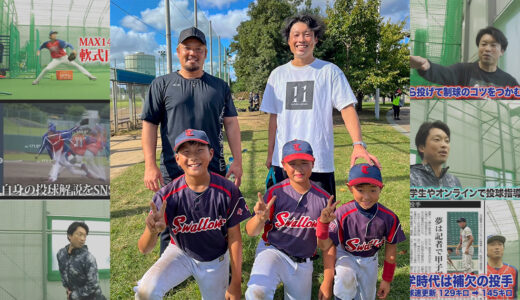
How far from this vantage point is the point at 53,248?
8.27 ft

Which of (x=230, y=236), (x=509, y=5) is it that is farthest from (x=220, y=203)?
(x=509, y=5)

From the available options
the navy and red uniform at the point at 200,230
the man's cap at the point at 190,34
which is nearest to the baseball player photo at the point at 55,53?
the man's cap at the point at 190,34

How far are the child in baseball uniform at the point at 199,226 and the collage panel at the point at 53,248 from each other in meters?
0.47

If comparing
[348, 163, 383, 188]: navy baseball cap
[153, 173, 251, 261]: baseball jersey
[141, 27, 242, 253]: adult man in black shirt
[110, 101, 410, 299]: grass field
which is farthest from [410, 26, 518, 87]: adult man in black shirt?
[110, 101, 410, 299]: grass field

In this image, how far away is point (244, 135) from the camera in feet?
43.2

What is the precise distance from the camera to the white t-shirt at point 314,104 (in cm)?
267

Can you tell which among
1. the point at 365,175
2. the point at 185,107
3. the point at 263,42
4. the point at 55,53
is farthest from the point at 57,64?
the point at 263,42

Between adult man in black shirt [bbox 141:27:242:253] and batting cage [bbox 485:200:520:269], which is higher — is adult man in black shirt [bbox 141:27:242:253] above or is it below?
above

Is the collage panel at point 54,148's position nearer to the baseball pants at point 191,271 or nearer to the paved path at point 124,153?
the baseball pants at point 191,271

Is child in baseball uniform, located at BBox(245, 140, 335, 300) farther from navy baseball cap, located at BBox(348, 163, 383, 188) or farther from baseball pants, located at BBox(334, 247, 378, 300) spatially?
navy baseball cap, located at BBox(348, 163, 383, 188)

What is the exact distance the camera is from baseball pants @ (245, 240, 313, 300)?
94.3 inches

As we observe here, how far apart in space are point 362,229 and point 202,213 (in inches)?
42.7

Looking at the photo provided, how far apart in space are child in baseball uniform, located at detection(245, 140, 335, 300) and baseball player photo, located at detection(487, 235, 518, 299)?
1.09m

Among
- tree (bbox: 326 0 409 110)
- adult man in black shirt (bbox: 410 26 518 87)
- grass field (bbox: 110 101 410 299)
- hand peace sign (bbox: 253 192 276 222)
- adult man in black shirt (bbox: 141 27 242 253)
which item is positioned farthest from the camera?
tree (bbox: 326 0 409 110)
